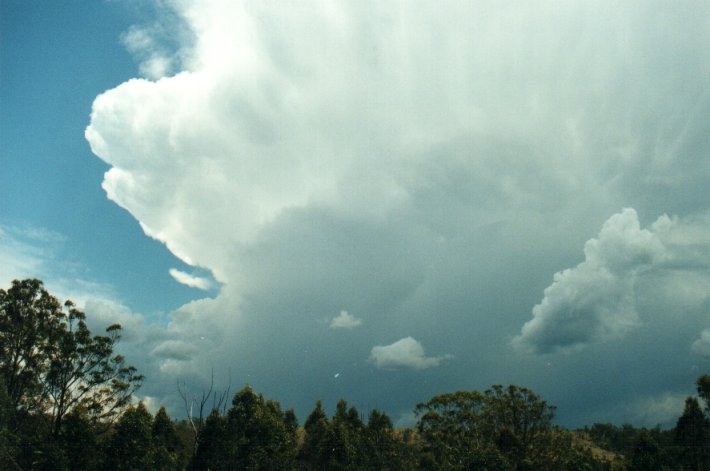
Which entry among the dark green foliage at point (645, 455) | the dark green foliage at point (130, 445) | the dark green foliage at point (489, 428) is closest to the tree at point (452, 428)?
the dark green foliage at point (489, 428)

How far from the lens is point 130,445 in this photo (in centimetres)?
3997

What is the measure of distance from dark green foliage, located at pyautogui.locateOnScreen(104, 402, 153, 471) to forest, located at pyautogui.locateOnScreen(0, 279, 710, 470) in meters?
0.08

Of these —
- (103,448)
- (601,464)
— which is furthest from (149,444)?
(601,464)

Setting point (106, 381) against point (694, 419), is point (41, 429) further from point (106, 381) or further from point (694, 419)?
point (694, 419)

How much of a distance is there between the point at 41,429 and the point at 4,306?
13.3m

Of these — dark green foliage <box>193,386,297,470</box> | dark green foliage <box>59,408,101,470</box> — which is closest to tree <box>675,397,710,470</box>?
dark green foliage <box>193,386,297,470</box>

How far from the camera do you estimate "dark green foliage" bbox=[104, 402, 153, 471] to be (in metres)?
39.4

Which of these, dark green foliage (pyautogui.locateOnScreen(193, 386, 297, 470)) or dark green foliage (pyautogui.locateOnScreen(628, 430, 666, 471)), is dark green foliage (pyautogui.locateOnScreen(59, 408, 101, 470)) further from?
dark green foliage (pyautogui.locateOnScreen(628, 430, 666, 471))

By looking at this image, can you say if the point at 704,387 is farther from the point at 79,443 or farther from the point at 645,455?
the point at 79,443

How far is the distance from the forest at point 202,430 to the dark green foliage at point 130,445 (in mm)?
80

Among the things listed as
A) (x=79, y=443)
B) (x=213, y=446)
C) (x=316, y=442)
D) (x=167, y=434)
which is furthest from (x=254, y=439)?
(x=316, y=442)

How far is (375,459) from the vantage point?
232ft

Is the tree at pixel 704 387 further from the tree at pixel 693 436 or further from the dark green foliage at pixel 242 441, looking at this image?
the dark green foliage at pixel 242 441

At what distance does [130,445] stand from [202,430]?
17.2 m
